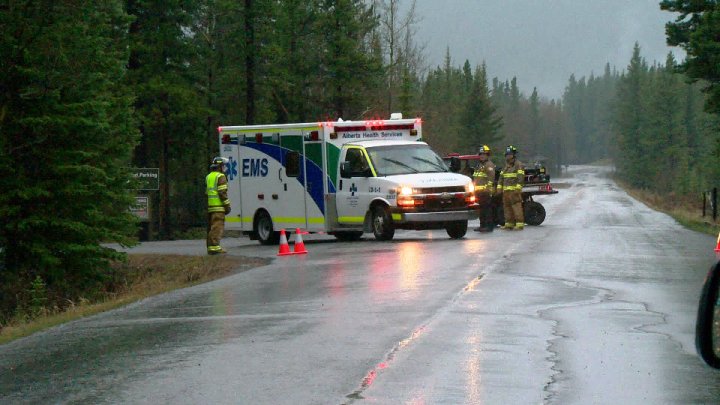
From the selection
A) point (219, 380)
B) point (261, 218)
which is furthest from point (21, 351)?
point (261, 218)

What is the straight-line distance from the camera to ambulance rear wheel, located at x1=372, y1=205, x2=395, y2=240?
23.8 metres

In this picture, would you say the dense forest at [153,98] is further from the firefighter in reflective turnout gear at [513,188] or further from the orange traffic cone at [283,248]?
the firefighter in reflective turnout gear at [513,188]

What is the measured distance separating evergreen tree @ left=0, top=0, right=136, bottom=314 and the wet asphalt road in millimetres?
7192

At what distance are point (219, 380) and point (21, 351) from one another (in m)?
2.72

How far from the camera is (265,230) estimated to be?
86.7 feet

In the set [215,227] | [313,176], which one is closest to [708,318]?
[215,227]

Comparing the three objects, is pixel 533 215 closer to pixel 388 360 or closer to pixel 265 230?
pixel 265 230

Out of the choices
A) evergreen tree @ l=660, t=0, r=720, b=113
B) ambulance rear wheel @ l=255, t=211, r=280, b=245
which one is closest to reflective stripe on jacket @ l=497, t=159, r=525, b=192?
ambulance rear wheel @ l=255, t=211, r=280, b=245

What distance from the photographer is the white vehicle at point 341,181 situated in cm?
2372

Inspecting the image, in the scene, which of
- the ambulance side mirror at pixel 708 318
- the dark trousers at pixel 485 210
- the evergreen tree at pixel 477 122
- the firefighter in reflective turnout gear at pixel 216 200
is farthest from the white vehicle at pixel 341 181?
the evergreen tree at pixel 477 122

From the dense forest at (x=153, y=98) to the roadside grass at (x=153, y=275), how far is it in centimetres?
78

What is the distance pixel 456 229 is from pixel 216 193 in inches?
221

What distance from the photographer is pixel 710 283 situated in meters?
4.86

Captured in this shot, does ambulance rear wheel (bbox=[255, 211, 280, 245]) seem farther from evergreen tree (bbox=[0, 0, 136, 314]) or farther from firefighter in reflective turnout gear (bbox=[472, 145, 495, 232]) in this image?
firefighter in reflective turnout gear (bbox=[472, 145, 495, 232])
